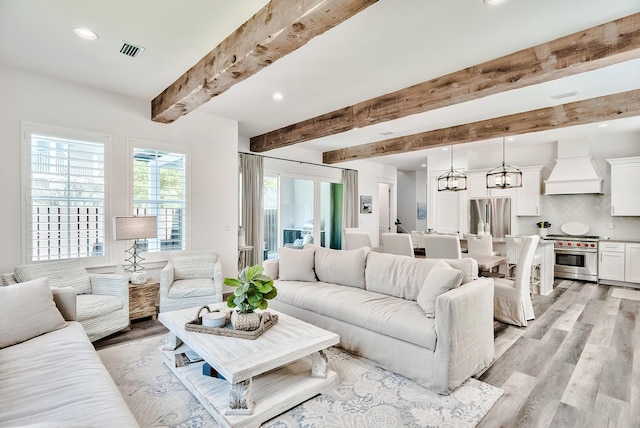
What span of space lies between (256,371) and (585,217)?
739 cm

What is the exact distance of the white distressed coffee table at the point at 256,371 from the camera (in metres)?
1.92

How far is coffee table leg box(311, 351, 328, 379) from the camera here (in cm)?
236

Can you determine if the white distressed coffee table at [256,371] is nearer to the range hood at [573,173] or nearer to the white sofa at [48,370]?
the white sofa at [48,370]

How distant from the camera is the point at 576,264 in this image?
627cm

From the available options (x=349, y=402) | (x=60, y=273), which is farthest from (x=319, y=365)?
(x=60, y=273)

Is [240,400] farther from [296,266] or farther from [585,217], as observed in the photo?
[585,217]

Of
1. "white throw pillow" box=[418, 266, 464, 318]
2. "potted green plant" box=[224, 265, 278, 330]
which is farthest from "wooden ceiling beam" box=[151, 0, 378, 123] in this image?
"white throw pillow" box=[418, 266, 464, 318]

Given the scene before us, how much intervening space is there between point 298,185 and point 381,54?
440 centimetres

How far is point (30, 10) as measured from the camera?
235 centimetres

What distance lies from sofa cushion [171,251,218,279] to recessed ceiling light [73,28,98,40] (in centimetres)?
254

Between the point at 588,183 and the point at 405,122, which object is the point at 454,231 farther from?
the point at 405,122

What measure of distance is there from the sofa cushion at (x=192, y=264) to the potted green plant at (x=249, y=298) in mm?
1992

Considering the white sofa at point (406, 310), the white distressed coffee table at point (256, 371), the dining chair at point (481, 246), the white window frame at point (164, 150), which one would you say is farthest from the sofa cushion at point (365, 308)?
the dining chair at point (481, 246)

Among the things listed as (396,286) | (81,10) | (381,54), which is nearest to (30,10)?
(81,10)
